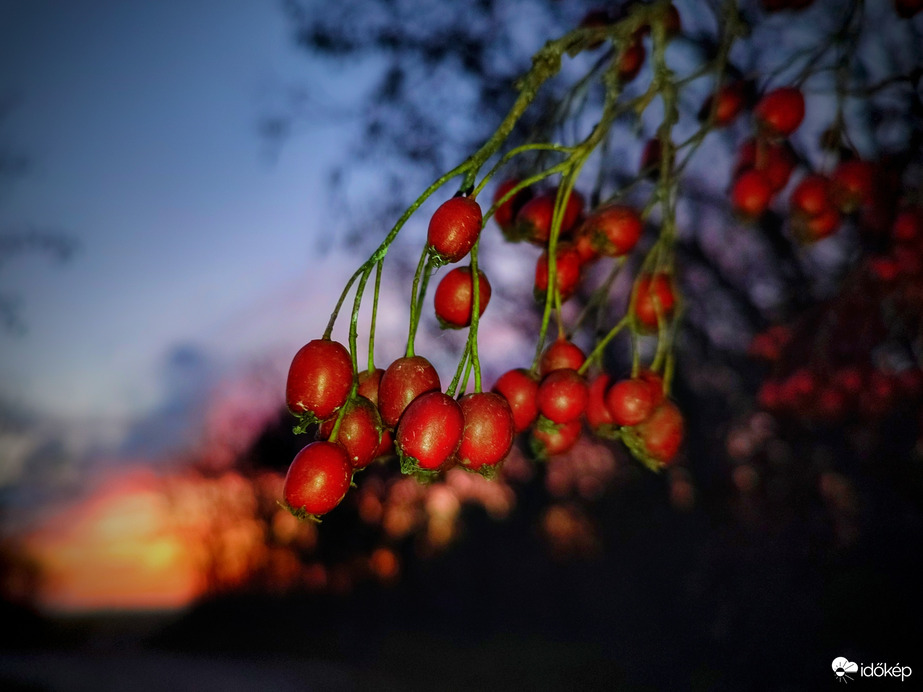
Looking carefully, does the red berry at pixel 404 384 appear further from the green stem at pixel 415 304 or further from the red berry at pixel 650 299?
the red berry at pixel 650 299

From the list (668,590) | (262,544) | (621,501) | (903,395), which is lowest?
(668,590)

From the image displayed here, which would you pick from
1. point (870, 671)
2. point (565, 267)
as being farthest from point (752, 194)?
point (870, 671)

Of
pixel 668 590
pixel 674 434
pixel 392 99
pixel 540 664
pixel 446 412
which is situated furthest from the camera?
pixel 540 664

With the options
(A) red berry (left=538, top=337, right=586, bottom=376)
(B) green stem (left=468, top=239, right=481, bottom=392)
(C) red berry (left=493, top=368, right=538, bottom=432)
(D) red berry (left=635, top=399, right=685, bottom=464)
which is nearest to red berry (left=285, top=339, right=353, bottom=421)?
(B) green stem (left=468, top=239, right=481, bottom=392)

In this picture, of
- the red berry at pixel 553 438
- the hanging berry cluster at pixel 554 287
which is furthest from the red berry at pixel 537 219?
the red berry at pixel 553 438

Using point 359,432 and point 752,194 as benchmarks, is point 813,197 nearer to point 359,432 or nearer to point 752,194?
point 752,194

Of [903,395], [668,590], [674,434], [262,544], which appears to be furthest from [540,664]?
[674,434]

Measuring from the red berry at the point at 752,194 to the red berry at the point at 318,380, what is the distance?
911 millimetres

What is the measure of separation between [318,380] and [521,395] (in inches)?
13.9

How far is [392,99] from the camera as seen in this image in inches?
224

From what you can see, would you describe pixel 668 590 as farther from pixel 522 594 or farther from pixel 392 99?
pixel 392 99

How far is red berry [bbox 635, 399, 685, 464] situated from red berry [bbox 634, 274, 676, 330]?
153mm

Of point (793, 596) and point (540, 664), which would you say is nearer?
point (793, 596)

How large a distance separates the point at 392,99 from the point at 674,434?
517cm
